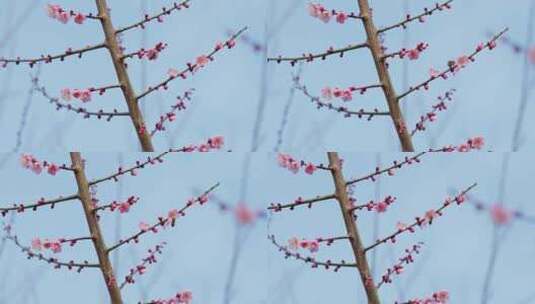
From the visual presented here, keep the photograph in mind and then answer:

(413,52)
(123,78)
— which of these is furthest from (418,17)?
(123,78)

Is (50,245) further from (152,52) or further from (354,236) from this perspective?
(354,236)

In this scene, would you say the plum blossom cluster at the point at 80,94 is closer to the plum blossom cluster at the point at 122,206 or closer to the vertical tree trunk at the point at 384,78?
the plum blossom cluster at the point at 122,206

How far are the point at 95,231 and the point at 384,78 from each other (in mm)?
1523

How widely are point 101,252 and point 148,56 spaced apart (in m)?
0.94

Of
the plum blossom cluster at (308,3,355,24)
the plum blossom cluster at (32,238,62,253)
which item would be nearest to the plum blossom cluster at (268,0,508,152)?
the plum blossom cluster at (308,3,355,24)

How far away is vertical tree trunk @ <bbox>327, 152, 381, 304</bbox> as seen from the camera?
4102 millimetres

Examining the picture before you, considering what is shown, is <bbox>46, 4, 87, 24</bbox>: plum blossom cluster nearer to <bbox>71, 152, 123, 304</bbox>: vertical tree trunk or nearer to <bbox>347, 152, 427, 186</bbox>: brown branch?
<bbox>71, 152, 123, 304</bbox>: vertical tree trunk

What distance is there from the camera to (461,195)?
4.21 m

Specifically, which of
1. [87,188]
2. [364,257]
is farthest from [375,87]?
[87,188]

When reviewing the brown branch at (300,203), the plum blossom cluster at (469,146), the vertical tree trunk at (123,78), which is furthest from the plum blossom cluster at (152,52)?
the plum blossom cluster at (469,146)

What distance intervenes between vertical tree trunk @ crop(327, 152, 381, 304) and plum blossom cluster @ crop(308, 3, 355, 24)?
0.67m

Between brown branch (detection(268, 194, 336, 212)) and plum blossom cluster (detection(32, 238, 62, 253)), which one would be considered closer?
brown branch (detection(268, 194, 336, 212))

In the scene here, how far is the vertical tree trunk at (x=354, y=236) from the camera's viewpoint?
161 inches

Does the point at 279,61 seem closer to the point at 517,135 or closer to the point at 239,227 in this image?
the point at 239,227
